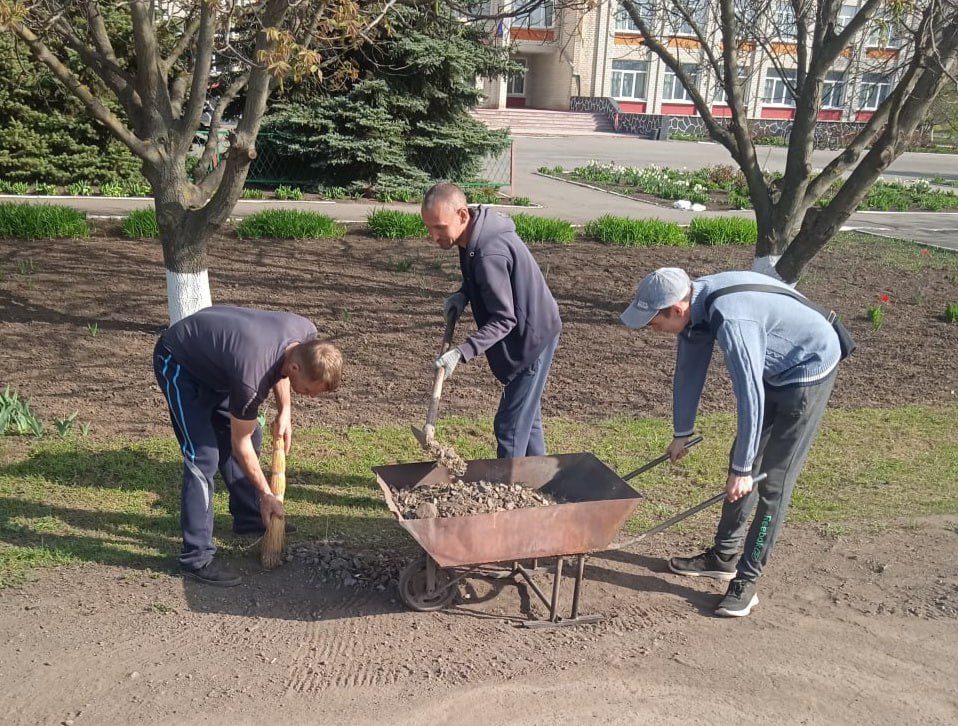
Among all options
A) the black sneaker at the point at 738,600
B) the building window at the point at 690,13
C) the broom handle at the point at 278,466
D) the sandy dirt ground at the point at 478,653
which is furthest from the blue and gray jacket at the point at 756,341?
the building window at the point at 690,13

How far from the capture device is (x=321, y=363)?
10.7ft

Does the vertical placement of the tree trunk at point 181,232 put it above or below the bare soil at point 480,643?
above

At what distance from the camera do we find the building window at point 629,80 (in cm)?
4234

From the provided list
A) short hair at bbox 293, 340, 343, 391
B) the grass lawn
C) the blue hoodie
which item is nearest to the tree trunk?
the grass lawn

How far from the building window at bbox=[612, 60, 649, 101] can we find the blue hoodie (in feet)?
134

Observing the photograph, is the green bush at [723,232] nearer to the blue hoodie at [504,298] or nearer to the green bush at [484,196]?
the green bush at [484,196]

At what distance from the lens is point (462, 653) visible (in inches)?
137

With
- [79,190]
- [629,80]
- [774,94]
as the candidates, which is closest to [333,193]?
[79,190]

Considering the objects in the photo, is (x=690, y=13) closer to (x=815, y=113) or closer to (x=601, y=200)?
(x=815, y=113)

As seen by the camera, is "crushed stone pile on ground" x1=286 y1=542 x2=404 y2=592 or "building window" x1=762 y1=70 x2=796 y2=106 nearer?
"crushed stone pile on ground" x1=286 y1=542 x2=404 y2=592

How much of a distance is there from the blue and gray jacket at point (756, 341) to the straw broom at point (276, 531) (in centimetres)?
189

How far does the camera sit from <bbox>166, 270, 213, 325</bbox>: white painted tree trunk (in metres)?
6.47

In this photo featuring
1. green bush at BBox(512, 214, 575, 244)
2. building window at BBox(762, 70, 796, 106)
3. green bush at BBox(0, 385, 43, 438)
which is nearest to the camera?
green bush at BBox(0, 385, 43, 438)

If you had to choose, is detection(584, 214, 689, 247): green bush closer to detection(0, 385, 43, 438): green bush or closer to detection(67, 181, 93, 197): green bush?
detection(67, 181, 93, 197): green bush
